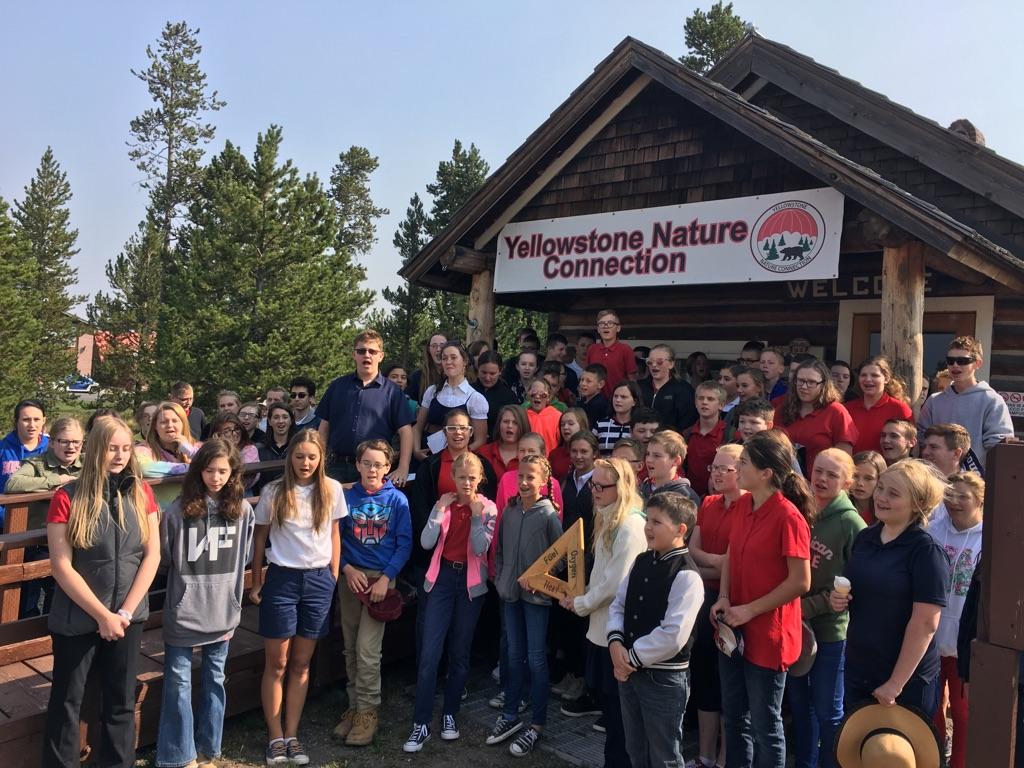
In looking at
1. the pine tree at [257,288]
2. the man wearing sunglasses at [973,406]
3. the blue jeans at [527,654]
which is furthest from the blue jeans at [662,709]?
the pine tree at [257,288]

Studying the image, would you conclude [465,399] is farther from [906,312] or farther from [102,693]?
[906,312]

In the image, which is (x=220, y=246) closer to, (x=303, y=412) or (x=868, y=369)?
(x=303, y=412)

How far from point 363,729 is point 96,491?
2.18 m

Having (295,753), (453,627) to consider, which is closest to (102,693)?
(295,753)

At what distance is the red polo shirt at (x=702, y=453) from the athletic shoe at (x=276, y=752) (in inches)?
128

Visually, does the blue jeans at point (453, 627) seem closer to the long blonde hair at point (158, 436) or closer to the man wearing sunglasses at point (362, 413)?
the man wearing sunglasses at point (362, 413)

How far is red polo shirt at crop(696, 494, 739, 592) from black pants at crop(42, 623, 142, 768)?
3077 mm

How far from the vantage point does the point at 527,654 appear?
4.83 meters

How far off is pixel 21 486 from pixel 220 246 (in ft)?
73.2

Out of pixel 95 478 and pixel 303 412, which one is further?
pixel 303 412

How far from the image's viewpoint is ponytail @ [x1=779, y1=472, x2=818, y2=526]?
12.1 ft

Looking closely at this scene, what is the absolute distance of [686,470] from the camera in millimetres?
5809

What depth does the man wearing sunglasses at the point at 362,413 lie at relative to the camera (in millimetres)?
5727

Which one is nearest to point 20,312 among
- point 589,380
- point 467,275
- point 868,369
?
point 467,275
